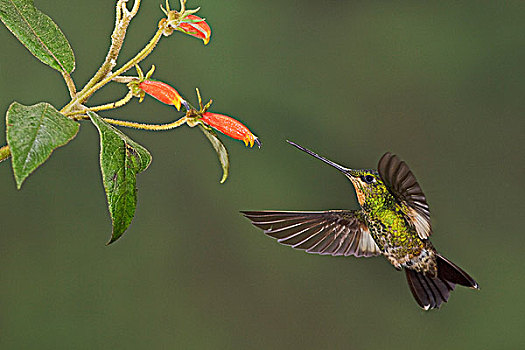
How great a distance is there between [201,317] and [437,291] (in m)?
1.51

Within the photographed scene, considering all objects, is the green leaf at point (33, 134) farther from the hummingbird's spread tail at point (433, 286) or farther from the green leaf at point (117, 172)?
the hummingbird's spread tail at point (433, 286)

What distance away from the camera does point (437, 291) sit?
3.39ft

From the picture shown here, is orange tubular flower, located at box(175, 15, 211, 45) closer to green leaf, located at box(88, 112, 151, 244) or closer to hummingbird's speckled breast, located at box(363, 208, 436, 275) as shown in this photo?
green leaf, located at box(88, 112, 151, 244)

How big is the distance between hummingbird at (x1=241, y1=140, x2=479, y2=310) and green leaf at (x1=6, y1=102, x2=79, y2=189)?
37 centimetres

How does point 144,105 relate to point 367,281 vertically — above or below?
above

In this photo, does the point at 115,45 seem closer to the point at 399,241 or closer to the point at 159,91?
the point at 159,91

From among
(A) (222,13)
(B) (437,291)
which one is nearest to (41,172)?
(A) (222,13)

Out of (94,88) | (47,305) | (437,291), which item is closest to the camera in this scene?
(94,88)

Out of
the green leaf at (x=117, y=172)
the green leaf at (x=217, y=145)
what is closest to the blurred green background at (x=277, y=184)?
the green leaf at (x=217, y=145)

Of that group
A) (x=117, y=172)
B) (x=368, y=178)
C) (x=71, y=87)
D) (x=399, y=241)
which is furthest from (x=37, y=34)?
(x=399, y=241)

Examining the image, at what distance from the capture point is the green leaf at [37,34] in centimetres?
67

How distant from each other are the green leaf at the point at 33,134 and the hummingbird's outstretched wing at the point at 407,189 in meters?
0.36

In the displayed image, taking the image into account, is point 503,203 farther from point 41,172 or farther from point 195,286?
point 41,172

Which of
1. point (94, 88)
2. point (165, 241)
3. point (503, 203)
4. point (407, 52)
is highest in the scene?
point (407, 52)
